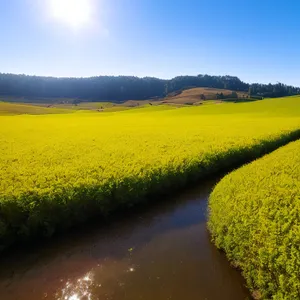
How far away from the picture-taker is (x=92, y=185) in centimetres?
1520

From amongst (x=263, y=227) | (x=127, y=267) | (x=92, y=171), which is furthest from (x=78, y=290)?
(x=92, y=171)

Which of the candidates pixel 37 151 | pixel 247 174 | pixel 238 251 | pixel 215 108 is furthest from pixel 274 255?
pixel 215 108

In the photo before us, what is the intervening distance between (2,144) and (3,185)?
15.2m

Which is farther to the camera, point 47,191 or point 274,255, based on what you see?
point 47,191

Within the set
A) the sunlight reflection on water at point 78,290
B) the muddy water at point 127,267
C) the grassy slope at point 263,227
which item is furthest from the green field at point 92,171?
the grassy slope at point 263,227

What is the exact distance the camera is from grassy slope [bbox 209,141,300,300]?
826 centimetres

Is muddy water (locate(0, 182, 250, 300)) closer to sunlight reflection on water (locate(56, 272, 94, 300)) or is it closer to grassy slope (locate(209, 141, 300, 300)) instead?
sunlight reflection on water (locate(56, 272, 94, 300))

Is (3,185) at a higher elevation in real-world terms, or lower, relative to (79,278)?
higher

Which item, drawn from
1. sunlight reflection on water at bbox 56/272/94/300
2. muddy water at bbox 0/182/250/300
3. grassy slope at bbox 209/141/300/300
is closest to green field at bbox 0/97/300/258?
muddy water at bbox 0/182/250/300

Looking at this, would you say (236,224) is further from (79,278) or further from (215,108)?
(215,108)

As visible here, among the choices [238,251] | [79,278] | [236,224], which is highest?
[236,224]

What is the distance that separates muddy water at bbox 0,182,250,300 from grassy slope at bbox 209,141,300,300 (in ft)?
3.12

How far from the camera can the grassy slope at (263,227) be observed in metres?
8.26

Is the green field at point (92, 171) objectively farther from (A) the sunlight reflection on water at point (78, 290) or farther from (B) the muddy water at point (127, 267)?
(A) the sunlight reflection on water at point (78, 290)
